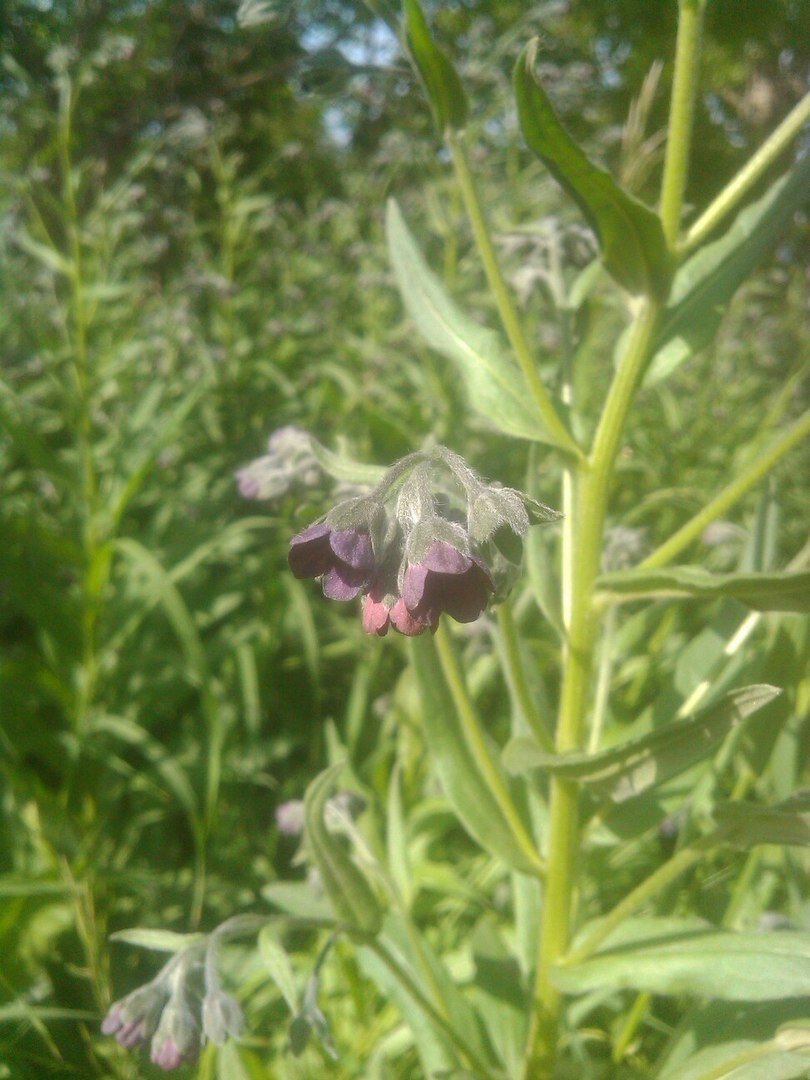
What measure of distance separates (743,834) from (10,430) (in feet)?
6.62

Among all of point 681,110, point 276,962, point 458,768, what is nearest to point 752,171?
point 681,110

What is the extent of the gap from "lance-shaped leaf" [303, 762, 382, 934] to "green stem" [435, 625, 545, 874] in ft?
0.76

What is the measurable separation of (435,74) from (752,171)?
1.64 feet

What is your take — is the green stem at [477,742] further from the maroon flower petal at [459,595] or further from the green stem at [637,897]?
the maroon flower petal at [459,595]

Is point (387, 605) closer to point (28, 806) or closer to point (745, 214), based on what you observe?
point (745, 214)

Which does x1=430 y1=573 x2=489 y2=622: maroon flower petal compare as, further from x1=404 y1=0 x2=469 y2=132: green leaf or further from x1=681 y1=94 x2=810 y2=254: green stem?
x1=404 y1=0 x2=469 y2=132: green leaf

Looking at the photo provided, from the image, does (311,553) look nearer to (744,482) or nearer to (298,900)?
(744,482)

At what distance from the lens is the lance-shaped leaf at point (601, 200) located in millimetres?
1034

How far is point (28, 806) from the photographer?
7.57ft

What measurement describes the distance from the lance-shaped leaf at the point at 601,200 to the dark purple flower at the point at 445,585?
57 centimetres

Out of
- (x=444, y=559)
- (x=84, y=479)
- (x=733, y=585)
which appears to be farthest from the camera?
(x=84, y=479)

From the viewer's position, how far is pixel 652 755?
1.18 m

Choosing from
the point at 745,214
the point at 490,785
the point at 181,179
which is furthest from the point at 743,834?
the point at 181,179

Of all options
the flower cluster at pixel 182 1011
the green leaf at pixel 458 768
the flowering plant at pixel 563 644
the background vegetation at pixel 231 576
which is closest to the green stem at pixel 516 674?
the flowering plant at pixel 563 644
